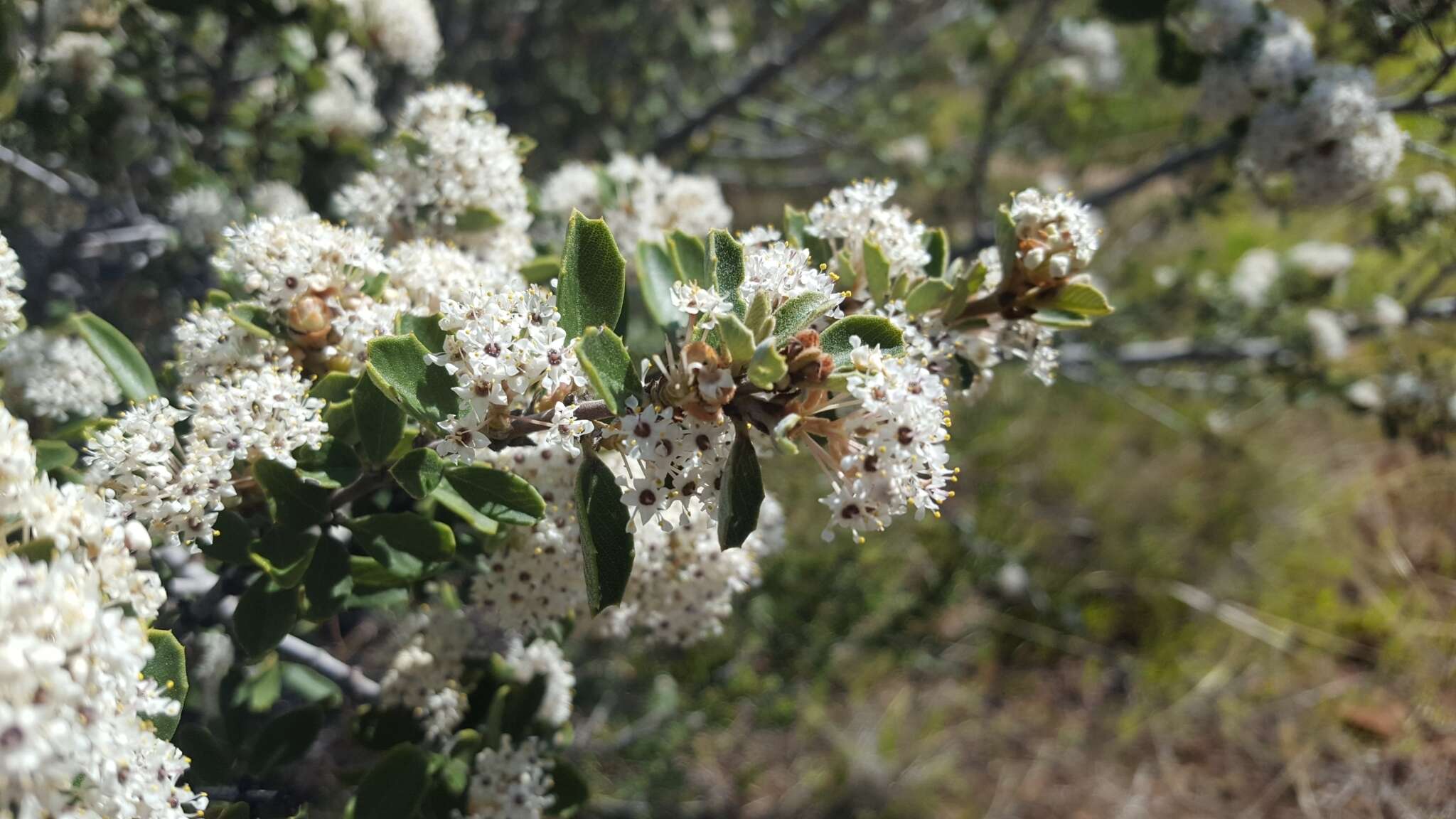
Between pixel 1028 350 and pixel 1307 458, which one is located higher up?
pixel 1028 350

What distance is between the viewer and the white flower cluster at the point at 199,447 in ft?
4.57

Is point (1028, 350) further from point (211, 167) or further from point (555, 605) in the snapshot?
point (211, 167)

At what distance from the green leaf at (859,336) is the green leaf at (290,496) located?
95 centimetres

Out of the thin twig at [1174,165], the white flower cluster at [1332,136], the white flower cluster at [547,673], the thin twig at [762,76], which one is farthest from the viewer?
the thin twig at [762,76]

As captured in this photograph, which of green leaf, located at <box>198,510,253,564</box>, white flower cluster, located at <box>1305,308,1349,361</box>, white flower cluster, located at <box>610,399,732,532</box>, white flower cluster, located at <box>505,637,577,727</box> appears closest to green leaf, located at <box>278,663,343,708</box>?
white flower cluster, located at <box>505,637,577,727</box>

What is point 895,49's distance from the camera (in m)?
6.04

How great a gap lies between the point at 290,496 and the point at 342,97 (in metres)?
2.07

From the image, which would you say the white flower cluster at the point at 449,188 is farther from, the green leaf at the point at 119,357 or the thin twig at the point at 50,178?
the thin twig at the point at 50,178

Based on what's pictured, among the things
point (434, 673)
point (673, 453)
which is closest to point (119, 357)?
point (434, 673)

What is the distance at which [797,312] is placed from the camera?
1335mm

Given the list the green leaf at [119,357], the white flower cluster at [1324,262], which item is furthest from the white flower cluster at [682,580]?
the white flower cluster at [1324,262]

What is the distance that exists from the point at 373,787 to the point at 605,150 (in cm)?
321

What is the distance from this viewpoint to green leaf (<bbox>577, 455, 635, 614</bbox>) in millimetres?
1329

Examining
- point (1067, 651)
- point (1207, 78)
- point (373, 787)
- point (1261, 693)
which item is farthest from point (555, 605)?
point (1261, 693)
